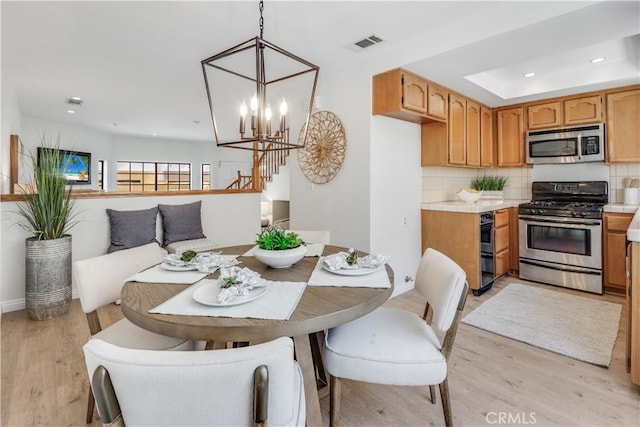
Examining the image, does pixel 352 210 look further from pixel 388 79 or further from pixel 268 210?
pixel 268 210

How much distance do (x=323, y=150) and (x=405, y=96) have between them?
1.05m

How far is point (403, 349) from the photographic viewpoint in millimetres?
1357

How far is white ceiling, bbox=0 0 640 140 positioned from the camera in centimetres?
232

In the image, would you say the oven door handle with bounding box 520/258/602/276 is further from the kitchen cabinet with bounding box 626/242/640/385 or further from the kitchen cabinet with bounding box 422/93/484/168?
the kitchen cabinet with bounding box 626/242/640/385

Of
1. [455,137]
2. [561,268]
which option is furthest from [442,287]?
[561,268]

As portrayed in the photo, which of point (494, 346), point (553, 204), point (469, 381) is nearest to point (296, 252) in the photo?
point (469, 381)

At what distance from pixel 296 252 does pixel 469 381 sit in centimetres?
131

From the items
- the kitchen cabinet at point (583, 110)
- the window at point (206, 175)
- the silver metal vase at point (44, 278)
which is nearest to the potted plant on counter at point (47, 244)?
the silver metal vase at point (44, 278)

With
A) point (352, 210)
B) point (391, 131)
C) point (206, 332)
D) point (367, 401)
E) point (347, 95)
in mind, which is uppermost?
point (347, 95)

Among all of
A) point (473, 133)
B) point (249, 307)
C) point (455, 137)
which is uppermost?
point (473, 133)

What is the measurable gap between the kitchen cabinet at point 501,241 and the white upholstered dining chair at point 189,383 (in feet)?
11.8

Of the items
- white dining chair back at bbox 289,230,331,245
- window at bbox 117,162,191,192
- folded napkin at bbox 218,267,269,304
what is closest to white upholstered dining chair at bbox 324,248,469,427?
folded napkin at bbox 218,267,269,304

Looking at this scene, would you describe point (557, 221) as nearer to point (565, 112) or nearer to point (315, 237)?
point (565, 112)

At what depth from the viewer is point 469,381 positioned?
6.25 ft
